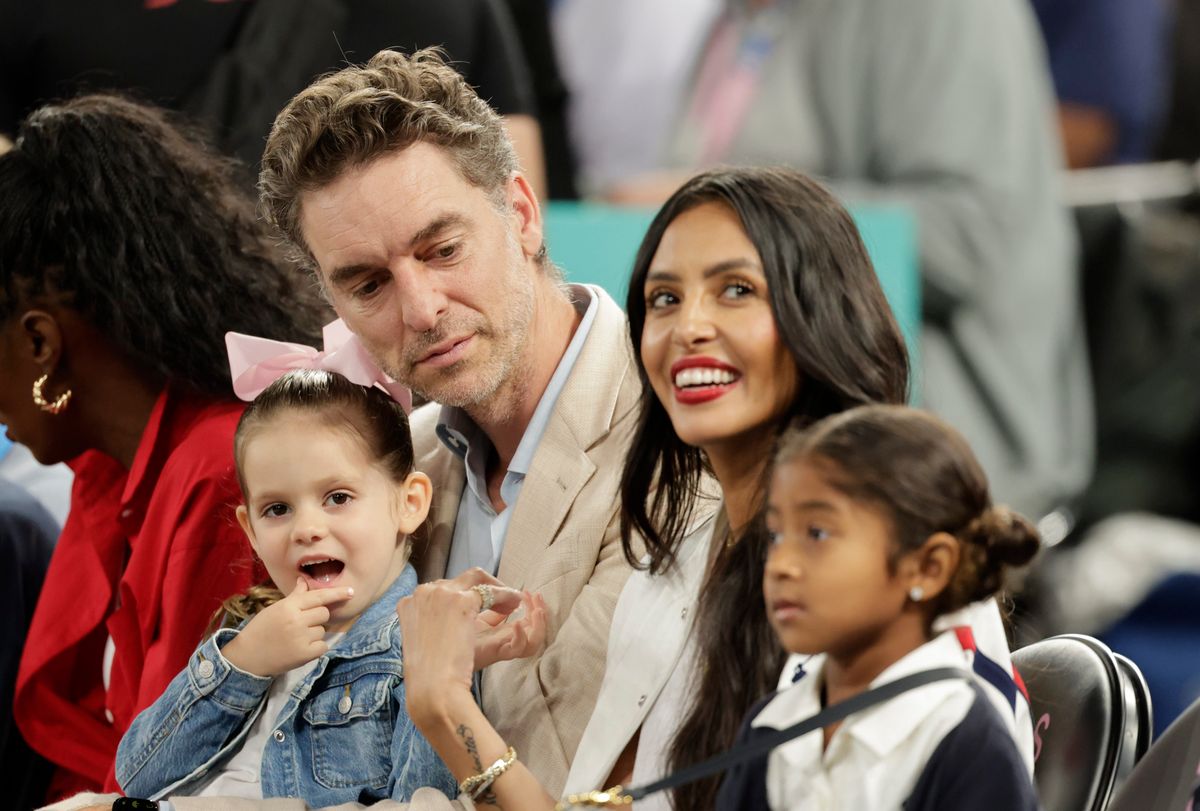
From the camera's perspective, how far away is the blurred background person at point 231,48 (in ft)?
12.5

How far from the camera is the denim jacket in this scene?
2250 mm

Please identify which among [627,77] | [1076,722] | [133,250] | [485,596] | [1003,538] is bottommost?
[627,77]

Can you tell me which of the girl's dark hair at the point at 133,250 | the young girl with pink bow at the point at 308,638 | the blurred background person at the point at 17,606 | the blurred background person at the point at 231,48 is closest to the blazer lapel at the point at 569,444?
the young girl with pink bow at the point at 308,638

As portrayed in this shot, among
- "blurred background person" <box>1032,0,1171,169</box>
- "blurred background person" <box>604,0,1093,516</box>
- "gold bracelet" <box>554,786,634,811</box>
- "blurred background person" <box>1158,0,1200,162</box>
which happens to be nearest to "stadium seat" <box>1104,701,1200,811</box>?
"gold bracelet" <box>554,786,634,811</box>

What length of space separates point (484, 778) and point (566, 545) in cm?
45

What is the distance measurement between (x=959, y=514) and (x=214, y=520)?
1344 millimetres

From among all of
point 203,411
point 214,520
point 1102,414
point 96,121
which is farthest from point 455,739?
point 1102,414

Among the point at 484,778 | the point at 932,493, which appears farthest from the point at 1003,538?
the point at 484,778

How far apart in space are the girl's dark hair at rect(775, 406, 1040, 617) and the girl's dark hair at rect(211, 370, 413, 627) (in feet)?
3.02

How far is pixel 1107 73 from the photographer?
17.1 feet

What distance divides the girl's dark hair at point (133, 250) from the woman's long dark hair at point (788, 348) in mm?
1002

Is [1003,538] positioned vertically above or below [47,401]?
above

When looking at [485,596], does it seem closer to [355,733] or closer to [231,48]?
[355,733]

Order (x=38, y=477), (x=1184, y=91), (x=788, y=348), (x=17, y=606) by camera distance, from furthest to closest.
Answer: (x=1184, y=91) < (x=38, y=477) < (x=17, y=606) < (x=788, y=348)
